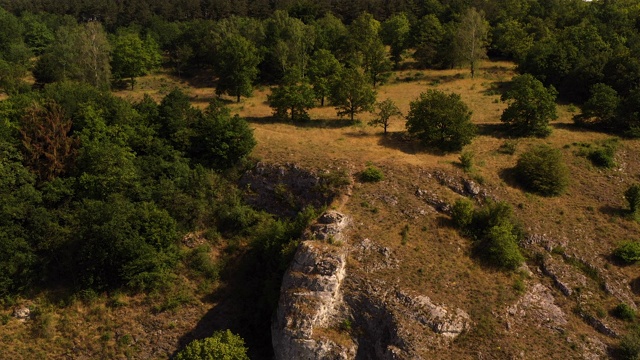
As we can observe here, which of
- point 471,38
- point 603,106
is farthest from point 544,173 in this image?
point 471,38

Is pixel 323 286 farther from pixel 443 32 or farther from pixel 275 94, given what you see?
pixel 443 32

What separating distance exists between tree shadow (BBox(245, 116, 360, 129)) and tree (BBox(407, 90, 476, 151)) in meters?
10.7

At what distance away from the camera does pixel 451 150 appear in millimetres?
→ 59375

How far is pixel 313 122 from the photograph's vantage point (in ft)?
225

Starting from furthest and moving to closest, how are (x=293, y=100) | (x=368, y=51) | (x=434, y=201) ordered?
(x=368, y=51)
(x=293, y=100)
(x=434, y=201)

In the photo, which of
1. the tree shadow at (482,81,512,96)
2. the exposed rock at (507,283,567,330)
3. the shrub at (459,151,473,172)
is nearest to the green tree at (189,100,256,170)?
the shrub at (459,151,473,172)

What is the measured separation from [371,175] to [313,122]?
61.5ft

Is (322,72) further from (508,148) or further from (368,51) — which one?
(508,148)

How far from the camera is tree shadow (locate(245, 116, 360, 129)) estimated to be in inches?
2645

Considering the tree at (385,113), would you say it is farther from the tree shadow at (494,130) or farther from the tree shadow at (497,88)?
the tree shadow at (497,88)

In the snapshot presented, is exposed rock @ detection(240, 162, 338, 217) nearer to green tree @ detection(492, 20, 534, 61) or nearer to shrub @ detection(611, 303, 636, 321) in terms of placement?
shrub @ detection(611, 303, 636, 321)

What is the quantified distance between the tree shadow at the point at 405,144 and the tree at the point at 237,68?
24.9m

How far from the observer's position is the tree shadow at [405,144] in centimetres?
5956

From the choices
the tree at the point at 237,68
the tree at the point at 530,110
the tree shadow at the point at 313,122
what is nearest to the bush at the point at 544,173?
the tree at the point at 530,110
